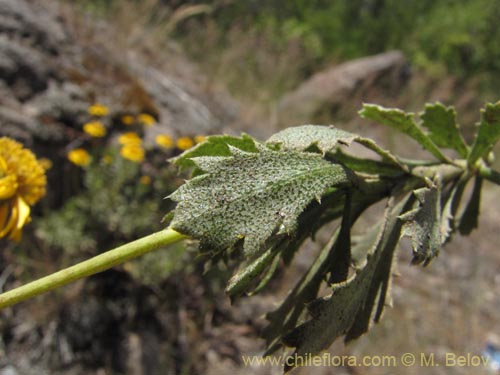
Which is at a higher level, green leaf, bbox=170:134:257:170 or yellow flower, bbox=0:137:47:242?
green leaf, bbox=170:134:257:170

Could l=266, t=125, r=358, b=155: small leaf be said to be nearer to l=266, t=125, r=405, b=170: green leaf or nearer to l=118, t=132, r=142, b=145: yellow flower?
l=266, t=125, r=405, b=170: green leaf

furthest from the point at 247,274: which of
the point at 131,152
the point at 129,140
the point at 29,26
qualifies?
the point at 29,26

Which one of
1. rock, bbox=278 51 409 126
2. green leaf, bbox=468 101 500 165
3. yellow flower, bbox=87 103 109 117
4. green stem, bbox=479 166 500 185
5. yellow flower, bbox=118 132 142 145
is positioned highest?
green leaf, bbox=468 101 500 165

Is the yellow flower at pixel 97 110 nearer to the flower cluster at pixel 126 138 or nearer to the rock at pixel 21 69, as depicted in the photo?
the flower cluster at pixel 126 138

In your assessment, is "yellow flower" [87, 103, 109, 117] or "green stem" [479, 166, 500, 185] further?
"yellow flower" [87, 103, 109, 117]

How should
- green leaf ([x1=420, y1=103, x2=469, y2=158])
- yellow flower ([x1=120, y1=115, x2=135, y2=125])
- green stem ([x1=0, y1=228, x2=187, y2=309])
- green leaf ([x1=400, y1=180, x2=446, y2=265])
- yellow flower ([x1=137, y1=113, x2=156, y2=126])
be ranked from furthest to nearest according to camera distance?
yellow flower ([x1=137, y1=113, x2=156, y2=126]) < yellow flower ([x1=120, y1=115, x2=135, y2=125]) < green leaf ([x1=420, y1=103, x2=469, y2=158]) < green leaf ([x1=400, y1=180, x2=446, y2=265]) < green stem ([x1=0, y1=228, x2=187, y2=309])

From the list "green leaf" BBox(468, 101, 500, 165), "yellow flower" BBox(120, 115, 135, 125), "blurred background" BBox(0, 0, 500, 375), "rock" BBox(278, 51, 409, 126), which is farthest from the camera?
"rock" BBox(278, 51, 409, 126)

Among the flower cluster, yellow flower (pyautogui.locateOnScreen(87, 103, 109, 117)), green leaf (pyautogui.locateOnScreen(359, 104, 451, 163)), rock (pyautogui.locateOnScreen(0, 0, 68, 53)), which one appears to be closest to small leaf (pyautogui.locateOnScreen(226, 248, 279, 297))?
green leaf (pyautogui.locateOnScreen(359, 104, 451, 163))

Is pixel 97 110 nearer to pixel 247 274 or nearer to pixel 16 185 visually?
pixel 16 185

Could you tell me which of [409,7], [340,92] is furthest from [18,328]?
[409,7]
